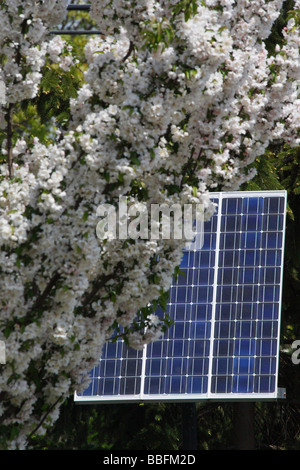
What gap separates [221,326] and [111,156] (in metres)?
4.72

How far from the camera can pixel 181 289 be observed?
1116 centimetres

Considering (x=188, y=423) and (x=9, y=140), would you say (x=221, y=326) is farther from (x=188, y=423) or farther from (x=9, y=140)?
(x=9, y=140)

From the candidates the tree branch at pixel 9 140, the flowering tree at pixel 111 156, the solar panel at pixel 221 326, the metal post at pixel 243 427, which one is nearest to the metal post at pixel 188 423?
the solar panel at pixel 221 326

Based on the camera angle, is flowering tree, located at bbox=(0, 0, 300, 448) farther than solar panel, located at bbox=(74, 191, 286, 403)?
No

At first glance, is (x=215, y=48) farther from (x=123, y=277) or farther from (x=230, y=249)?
(x=230, y=249)

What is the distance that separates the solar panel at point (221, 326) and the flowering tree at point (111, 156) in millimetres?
2618

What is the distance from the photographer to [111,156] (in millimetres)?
6434

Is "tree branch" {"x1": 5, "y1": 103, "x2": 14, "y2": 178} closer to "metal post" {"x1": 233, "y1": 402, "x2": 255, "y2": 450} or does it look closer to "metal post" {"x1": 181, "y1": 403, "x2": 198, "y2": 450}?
"metal post" {"x1": 181, "y1": 403, "x2": 198, "y2": 450}

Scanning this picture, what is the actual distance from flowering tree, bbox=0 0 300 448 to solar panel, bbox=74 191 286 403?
2618 mm

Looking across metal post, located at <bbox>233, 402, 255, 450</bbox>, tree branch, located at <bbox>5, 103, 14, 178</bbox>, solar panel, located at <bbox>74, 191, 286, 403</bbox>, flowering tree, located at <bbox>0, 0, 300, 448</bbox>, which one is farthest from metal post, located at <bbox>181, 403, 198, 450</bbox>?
tree branch, located at <bbox>5, 103, 14, 178</bbox>

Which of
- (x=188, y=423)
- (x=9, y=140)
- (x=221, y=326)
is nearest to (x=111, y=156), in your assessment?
(x=9, y=140)

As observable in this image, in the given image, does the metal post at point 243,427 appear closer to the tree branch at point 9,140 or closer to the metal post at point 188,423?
the metal post at point 188,423

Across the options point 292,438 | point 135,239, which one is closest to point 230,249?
point 135,239

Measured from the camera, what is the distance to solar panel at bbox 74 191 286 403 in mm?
10273
